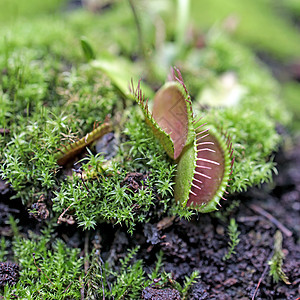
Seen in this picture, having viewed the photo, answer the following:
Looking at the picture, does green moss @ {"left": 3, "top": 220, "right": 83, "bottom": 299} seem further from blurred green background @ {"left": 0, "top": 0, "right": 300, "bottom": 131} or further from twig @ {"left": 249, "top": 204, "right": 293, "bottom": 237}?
blurred green background @ {"left": 0, "top": 0, "right": 300, "bottom": 131}

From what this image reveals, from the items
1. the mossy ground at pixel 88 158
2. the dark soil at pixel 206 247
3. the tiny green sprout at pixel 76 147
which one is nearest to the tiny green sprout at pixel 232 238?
the dark soil at pixel 206 247

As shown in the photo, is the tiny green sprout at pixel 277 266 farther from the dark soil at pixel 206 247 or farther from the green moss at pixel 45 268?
the green moss at pixel 45 268

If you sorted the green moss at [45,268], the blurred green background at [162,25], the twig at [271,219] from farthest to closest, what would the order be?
the blurred green background at [162,25]
the twig at [271,219]
the green moss at [45,268]

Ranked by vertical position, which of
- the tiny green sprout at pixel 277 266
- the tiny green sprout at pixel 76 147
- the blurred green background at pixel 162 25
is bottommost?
the tiny green sprout at pixel 277 266

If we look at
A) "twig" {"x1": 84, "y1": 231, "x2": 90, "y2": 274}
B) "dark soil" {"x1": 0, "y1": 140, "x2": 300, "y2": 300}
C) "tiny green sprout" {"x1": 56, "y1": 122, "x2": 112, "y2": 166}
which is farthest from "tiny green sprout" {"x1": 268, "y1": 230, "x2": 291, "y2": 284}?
"tiny green sprout" {"x1": 56, "y1": 122, "x2": 112, "y2": 166}

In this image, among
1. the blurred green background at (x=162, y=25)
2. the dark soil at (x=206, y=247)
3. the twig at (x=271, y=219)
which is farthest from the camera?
the blurred green background at (x=162, y=25)

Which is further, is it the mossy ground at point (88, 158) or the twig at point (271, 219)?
the twig at point (271, 219)

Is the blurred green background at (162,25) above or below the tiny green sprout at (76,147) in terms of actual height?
above
